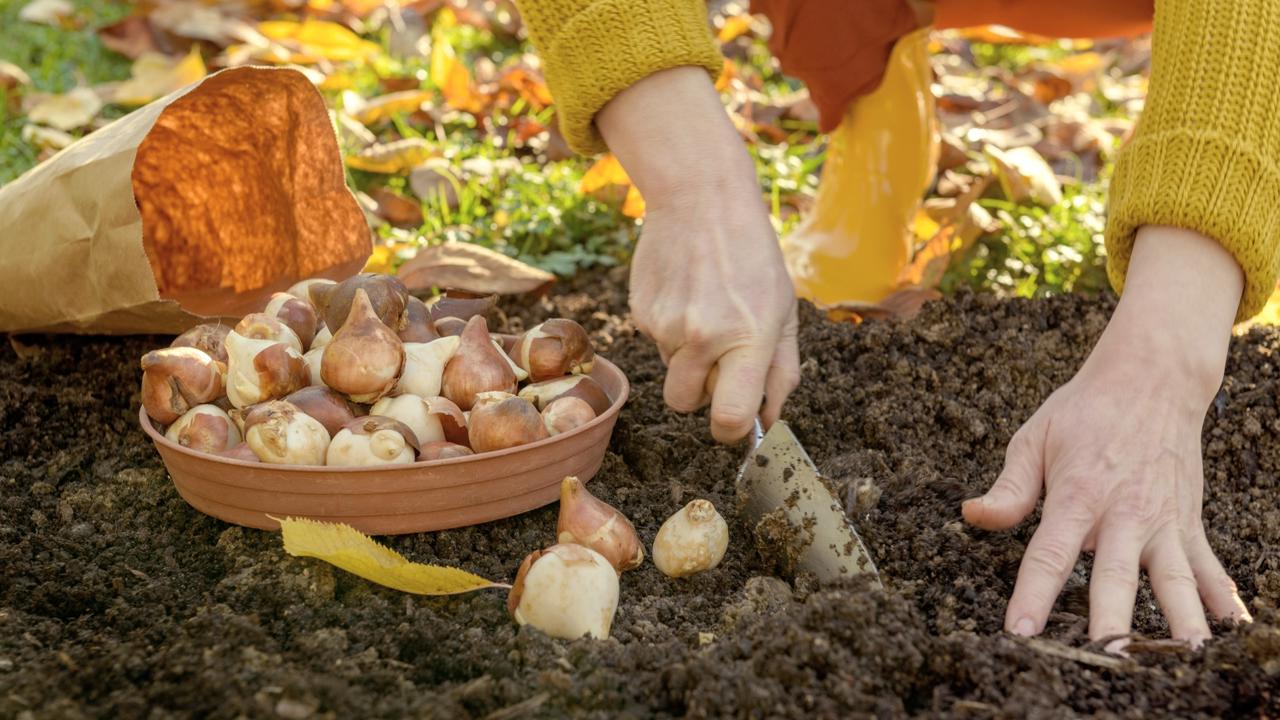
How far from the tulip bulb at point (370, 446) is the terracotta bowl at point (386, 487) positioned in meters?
0.02

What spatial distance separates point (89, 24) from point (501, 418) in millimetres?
2685

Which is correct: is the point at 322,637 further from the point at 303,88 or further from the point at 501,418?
the point at 303,88

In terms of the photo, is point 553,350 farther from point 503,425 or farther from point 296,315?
point 296,315

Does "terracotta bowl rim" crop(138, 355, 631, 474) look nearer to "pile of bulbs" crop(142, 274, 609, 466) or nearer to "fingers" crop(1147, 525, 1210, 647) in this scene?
"pile of bulbs" crop(142, 274, 609, 466)

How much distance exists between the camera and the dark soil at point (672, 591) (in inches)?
39.0

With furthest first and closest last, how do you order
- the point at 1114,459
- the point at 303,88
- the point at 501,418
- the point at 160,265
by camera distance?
the point at 160,265
the point at 303,88
the point at 501,418
the point at 1114,459

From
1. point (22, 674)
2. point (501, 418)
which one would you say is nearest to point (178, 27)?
point (501, 418)

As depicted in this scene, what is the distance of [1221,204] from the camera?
1250 mm

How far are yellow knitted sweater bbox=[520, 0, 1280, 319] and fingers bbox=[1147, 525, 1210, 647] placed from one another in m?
0.36

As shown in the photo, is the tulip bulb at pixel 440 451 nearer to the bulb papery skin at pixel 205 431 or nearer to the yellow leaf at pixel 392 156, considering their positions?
the bulb papery skin at pixel 205 431

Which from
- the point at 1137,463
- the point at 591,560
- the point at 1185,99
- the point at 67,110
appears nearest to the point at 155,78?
the point at 67,110

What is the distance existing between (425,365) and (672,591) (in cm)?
41

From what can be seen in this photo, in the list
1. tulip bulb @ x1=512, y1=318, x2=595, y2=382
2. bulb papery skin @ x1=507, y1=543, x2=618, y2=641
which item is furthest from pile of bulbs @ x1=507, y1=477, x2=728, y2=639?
tulip bulb @ x1=512, y1=318, x2=595, y2=382

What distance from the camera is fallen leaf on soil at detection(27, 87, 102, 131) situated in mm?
2512
